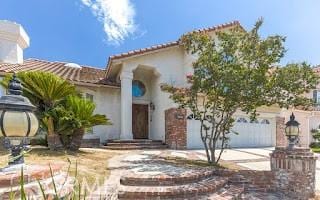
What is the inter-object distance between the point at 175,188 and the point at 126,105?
10265mm

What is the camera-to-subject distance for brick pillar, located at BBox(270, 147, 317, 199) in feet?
26.0

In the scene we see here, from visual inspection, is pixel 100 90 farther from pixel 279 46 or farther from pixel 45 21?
pixel 279 46

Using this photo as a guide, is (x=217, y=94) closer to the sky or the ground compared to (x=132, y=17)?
closer to the ground

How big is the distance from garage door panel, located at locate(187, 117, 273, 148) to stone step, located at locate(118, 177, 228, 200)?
31.4 feet

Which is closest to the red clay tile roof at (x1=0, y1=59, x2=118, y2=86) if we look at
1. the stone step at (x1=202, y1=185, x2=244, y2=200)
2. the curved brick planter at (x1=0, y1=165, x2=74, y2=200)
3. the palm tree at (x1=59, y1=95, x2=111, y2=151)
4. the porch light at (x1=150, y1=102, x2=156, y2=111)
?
the porch light at (x1=150, y1=102, x2=156, y2=111)

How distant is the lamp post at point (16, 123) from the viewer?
3646mm

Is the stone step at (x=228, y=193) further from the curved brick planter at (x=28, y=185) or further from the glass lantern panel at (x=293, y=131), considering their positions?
the curved brick planter at (x=28, y=185)

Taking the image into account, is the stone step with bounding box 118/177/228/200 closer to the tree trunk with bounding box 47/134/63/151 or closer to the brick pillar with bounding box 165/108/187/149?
the tree trunk with bounding box 47/134/63/151

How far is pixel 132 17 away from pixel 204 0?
484cm

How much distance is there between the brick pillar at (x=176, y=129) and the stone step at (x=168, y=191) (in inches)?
347

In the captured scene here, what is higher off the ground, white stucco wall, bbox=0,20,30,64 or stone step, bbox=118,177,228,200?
white stucco wall, bbox=0,20,30,64

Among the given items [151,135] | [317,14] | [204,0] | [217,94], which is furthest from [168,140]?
A: [317,14]

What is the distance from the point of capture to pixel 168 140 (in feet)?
53.2


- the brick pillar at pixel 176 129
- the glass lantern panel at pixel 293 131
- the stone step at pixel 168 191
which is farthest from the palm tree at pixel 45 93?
the glass lantern panel at pixel 293 131
